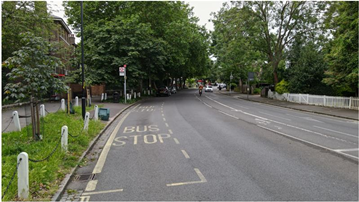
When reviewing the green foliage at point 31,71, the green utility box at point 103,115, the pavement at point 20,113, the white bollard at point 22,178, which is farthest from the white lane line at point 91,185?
the green utility box at point 103,115

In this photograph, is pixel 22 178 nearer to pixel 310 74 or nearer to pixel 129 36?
pixel 129 36

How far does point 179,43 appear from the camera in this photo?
1247 inches

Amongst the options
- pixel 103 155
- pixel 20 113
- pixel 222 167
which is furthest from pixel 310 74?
pixel 20 113

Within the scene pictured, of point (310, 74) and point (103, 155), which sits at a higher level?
point (310, 74)

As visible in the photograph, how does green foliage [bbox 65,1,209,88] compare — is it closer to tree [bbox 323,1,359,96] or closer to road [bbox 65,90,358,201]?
tree [bbox 323,1,359,96]

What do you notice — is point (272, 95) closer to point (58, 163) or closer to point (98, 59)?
point (98, 59)

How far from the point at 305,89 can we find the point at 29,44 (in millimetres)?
26648

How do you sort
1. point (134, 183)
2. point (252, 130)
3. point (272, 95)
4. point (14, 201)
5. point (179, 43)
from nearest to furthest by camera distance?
point (14, 201) < point (134, 183) < point (252, 130) < point (179, 43) < point (272, 95)

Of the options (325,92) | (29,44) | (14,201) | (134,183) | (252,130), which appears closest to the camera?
(14,201)

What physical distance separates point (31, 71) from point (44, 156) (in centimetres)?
258

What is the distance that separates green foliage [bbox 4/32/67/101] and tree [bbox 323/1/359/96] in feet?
61.2

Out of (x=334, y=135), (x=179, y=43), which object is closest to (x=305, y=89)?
(x=179, y=43)

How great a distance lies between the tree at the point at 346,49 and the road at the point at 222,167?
10.4 meters

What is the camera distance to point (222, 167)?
6.45 m
